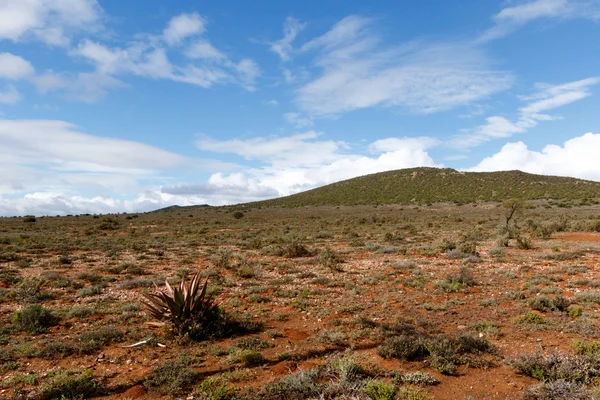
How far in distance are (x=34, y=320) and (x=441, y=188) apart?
82506mm

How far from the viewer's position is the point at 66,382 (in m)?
5.39

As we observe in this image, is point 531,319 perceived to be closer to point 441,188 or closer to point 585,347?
point 585,347

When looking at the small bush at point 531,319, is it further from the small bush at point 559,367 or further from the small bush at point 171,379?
the small bush at point 171,379

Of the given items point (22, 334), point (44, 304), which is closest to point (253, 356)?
point (22, 334)

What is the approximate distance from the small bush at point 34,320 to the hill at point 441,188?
67513mm

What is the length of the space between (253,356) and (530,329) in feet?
19.6

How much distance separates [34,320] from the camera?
8.08m

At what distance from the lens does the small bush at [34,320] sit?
7.86 m

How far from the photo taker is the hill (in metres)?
67.5

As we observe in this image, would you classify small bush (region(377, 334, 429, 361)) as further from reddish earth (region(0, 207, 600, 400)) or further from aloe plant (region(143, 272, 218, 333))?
aloe plant (region(143, 272, 218, 333))

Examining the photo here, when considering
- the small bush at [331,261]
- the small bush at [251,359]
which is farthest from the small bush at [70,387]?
the small bush at [331,261]

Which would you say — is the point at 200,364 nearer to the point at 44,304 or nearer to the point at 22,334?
the point at 22,334

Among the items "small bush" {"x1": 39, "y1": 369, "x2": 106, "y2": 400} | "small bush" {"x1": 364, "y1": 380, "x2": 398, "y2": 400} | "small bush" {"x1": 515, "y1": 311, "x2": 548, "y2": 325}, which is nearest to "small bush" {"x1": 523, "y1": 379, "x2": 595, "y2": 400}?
Result: "small bush" {"x1": 364, "y1": 380, "x2": 398, "y2": 400}

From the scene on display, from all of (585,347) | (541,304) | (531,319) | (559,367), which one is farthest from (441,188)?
(559,367)
